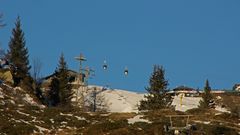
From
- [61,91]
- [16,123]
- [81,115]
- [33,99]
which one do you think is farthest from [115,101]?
[16,123]

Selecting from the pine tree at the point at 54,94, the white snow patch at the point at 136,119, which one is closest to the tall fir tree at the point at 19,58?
the pine tree at the point at 54,94

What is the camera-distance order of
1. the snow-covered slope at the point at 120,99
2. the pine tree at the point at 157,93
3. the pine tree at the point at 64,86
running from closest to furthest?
the pine tree at the point at 157,93 < the pine tree at the point at 64,86 < the snow-covered slope at the point at 120,99

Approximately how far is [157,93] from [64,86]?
48.3ft

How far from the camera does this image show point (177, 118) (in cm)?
5072

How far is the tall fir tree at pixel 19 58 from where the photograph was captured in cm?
7919

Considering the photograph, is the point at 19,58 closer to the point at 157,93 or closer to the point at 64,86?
the point at 64,86

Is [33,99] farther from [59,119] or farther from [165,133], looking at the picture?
[165,133]

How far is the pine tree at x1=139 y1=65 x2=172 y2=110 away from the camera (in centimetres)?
7018

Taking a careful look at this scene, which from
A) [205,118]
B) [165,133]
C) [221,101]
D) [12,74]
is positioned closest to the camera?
[165,133]

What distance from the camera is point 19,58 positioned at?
271ft

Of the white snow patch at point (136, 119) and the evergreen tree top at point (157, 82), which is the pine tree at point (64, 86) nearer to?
the evergreen tree top at point (157, 82)

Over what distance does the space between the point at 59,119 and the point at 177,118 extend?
32.7ft

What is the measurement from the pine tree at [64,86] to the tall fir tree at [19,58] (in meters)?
4.17

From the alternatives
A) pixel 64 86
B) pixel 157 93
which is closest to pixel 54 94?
pixel 64 86
